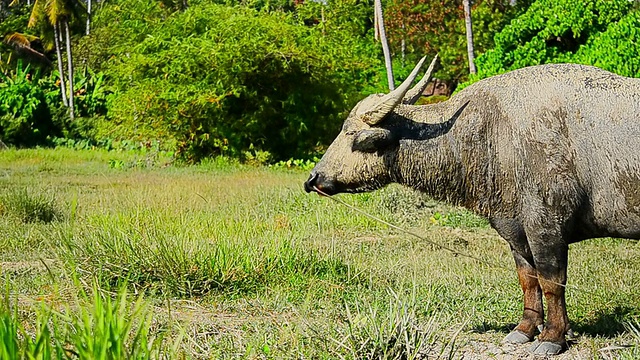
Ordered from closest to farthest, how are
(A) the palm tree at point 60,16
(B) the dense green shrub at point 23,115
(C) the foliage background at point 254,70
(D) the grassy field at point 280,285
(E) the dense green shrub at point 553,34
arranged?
(D) the grassy field at point 280,285 → (E) the dense green shrub at point 553,34 → (C) the foliage background at point 254,70 → (B) the dense green shrub at point 23,115 → (A) the palm tree at point 60,16

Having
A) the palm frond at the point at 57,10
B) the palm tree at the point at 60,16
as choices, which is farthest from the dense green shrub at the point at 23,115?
the palm frond at the point at 57,10

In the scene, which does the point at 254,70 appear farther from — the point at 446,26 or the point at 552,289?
the point at 552,289

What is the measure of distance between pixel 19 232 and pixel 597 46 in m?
8.79

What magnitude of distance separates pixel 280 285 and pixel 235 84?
12485 millimetres

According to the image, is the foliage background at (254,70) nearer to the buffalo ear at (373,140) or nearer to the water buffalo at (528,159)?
the water buffalo at (528,159)

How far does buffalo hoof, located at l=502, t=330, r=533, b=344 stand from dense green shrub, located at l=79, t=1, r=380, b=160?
13.4m

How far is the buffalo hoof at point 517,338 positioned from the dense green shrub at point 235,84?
44.0ft

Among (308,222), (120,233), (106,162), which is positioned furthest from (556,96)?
(106,162)

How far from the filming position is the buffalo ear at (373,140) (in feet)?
17.1

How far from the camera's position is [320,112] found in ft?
65.4

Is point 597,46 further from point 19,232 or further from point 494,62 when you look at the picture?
point 19,232

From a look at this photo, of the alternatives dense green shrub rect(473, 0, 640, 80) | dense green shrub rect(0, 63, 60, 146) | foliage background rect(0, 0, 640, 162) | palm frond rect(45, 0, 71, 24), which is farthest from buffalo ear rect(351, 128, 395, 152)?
palm frond rect(45, 0, 71, 24)

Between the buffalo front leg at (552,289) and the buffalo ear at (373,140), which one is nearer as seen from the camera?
the buffalo front leg at (552,289)

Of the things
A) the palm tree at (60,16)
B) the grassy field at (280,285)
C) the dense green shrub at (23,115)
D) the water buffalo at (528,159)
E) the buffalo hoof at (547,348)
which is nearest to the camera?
the grassy field at (280,285)
